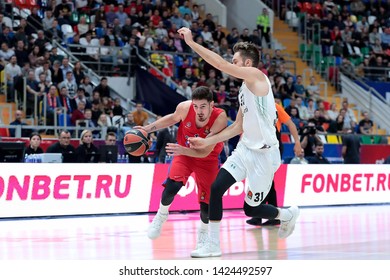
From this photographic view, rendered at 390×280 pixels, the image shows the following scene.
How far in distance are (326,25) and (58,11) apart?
1246cm

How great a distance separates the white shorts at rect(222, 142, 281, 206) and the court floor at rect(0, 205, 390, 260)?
739 mm

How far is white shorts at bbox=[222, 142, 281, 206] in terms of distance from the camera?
9508 mm

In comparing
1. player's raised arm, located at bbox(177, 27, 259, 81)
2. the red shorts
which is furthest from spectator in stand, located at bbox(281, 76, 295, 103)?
player's raised arm, located at bbox(177, 27, 259, 81)

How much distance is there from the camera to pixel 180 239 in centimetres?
1202

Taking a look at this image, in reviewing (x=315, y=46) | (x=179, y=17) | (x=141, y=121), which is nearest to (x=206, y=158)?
(x=141, y=121)

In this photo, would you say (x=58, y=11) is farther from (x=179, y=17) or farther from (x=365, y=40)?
(x=365, y=40)

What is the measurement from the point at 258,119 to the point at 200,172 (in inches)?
54.3

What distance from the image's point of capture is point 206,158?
10461 millimetres

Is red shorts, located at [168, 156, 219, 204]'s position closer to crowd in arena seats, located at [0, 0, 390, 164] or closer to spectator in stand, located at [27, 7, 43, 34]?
crowd in arena seats, located at [0, 0, 390, 164]

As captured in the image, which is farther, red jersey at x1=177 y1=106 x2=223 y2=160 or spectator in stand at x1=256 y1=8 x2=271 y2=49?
spectator in stand at x1=256 y1=8 x2=271 y2=49

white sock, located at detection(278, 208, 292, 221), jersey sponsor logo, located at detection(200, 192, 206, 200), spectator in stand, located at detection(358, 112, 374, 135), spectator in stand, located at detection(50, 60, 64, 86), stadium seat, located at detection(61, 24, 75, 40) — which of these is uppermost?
jersey sponsor logo, located at detection(200, 192, 206, 200)

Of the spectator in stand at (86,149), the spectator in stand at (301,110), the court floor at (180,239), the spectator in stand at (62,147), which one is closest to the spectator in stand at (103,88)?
the spectator in stand at (86,149)

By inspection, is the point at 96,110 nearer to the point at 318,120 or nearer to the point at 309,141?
the point at 309,141

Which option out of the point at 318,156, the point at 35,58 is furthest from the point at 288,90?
the point at 35,58
